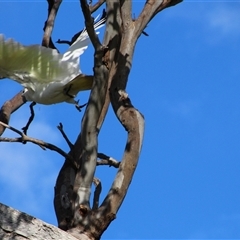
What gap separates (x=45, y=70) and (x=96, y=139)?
0.66 m

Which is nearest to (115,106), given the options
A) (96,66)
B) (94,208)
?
(96,66)

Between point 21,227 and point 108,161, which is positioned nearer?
point 21,227

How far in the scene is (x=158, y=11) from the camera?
3279 mm

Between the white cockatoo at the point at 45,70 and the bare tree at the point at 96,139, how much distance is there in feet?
0.66

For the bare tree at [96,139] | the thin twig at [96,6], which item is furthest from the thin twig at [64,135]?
the thin twig at [96,6]

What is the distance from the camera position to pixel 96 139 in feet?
8.82

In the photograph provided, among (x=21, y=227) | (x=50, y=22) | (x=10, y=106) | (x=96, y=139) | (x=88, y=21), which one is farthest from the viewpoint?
(x=50, y=22)

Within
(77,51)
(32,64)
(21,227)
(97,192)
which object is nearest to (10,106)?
(32,64)

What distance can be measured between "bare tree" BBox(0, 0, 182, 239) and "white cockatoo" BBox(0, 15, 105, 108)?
200mm

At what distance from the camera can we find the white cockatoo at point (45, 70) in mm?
3074

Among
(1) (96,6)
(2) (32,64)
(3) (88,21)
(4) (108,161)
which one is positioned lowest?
(4) (108,161)

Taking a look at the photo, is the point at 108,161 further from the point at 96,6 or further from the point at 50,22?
the point at 96,6

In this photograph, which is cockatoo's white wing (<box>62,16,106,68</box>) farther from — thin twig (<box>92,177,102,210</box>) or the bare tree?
thin twig (<box>92,177,102,210</box>)

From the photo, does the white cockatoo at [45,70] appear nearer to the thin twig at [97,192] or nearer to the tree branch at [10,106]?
the thin twig at [97,192]
